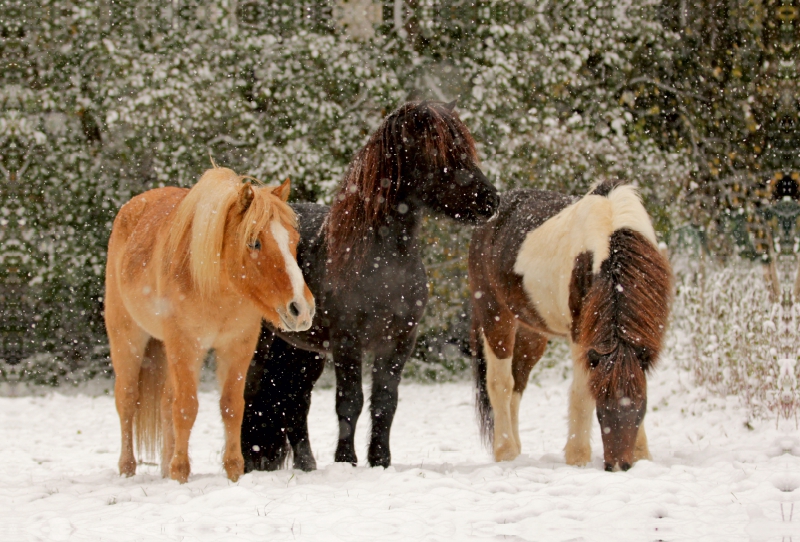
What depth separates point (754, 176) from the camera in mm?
10703

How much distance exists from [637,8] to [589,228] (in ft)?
20.7

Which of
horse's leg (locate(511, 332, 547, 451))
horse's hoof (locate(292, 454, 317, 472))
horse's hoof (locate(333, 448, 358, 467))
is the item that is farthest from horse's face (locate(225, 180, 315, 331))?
horse's leg (locate(511, 332, 547, 451))

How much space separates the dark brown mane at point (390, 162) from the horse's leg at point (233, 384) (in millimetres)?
629

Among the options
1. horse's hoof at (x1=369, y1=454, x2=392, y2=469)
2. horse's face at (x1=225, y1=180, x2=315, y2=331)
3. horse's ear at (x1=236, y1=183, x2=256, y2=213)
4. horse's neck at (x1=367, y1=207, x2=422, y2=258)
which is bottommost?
horse's hoof at (x1=369, y1=454, x2=392, y2=469)

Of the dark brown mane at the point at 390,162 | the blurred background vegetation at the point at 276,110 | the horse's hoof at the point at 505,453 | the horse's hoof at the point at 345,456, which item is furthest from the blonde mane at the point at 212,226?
the blurred background vegetation at the point at 276,110

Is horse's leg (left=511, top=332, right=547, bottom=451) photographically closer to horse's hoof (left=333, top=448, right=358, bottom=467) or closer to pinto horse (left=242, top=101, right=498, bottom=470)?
pinto horse (left=242, top=101, right=498, bottom=470)

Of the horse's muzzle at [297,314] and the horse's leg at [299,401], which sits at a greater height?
the horse's muzzle at [297,314]

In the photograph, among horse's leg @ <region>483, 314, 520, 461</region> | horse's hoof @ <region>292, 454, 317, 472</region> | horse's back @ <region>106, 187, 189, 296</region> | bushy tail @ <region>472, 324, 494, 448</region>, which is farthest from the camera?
bushy tail @ <region>472, 324, 494, 448</region>

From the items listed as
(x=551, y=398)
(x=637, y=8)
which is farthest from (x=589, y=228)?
(x=637, y=8)

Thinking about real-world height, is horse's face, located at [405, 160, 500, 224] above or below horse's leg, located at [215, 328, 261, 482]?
above

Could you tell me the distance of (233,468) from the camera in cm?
437

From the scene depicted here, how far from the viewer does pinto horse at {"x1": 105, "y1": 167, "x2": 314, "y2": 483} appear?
3.99m

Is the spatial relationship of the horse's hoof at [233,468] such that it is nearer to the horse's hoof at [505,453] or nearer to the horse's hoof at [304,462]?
the horse's hoof at [304,462]

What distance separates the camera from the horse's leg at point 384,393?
447cm
